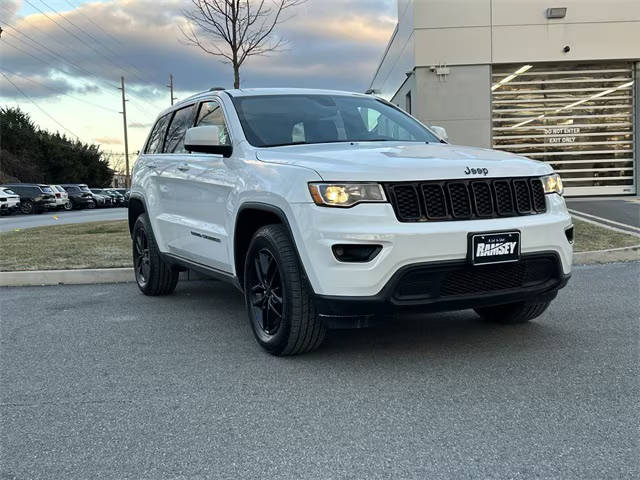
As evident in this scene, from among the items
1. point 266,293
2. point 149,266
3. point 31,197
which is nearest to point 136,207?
point 149,266

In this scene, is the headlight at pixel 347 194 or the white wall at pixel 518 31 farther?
the white wall at pixel 518 31

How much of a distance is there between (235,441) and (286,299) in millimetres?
1175

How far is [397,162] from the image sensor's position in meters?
3.83

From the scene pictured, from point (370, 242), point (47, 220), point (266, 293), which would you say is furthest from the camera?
point (47, 220)

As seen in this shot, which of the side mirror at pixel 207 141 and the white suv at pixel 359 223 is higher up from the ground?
the side mirror at pixel 207 141

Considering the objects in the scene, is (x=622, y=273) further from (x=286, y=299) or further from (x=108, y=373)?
(x=108, y=373)

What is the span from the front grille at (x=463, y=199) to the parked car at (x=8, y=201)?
33.1 m

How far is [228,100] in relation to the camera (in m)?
5.22

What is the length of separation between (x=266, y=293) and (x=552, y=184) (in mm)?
2063

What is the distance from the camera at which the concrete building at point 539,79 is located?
17.5m

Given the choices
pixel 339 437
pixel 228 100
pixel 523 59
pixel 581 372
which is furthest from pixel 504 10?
pixel 339 437

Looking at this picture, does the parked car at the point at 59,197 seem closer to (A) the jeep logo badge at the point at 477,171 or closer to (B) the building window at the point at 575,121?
(B) the building window at the point at 575,121

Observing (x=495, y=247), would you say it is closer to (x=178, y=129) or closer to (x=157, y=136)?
(x=178, y=129)

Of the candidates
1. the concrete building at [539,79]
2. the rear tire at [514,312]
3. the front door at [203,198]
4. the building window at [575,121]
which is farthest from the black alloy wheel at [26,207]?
the rear tire at [514,312]
